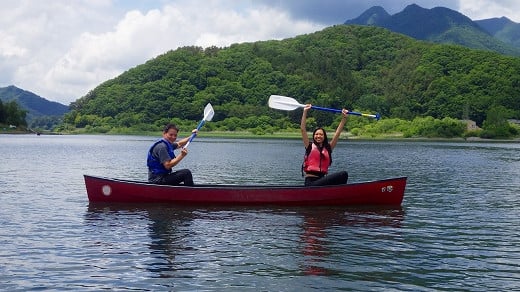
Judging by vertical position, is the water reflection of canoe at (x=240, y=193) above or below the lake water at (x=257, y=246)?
above

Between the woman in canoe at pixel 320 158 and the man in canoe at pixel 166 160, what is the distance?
12.9ft

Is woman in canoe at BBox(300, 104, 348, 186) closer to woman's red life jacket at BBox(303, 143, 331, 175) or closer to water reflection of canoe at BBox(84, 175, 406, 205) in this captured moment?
woman's red life jacket at BBox(303, 143, 331, 175)

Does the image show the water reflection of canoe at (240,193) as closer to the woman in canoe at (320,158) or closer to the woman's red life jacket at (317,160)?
the woman in canoe at (320,158)

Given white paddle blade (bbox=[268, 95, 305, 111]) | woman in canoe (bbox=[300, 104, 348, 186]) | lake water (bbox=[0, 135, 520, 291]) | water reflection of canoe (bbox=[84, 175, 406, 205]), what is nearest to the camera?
lake water (bbox=[0, 135, 520, 291])

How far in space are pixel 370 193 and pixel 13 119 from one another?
166 m

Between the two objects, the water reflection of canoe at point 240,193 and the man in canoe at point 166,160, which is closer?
the man in canoe at point 166,160

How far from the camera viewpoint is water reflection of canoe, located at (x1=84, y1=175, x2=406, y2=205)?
61.0 ft

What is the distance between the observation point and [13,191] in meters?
23.6

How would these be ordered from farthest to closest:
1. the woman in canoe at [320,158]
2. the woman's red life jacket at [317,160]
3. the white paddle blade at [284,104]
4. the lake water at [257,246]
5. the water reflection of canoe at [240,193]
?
the white paddle blade at [284,104] → the water reflection of canoe at [240,193] → the woman's red life jacket at [317,160] → the woman in canoe at [320,158] → the lake water at [257,246]

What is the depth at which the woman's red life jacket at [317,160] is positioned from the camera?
18000 millimetres

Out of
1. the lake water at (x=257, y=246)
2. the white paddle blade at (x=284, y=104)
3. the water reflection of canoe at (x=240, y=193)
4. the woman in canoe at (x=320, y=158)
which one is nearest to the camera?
the lake water at (x=257, y=246)

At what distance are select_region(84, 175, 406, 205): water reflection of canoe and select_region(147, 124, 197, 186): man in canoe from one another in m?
0.35

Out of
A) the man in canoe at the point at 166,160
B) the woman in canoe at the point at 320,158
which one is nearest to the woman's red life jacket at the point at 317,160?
the woman in canoe at the point at 320,158

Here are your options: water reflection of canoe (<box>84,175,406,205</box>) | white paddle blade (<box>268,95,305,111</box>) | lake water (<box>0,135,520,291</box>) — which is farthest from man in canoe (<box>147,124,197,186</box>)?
white paddle blade (<box>268,95,305,111</box>)
